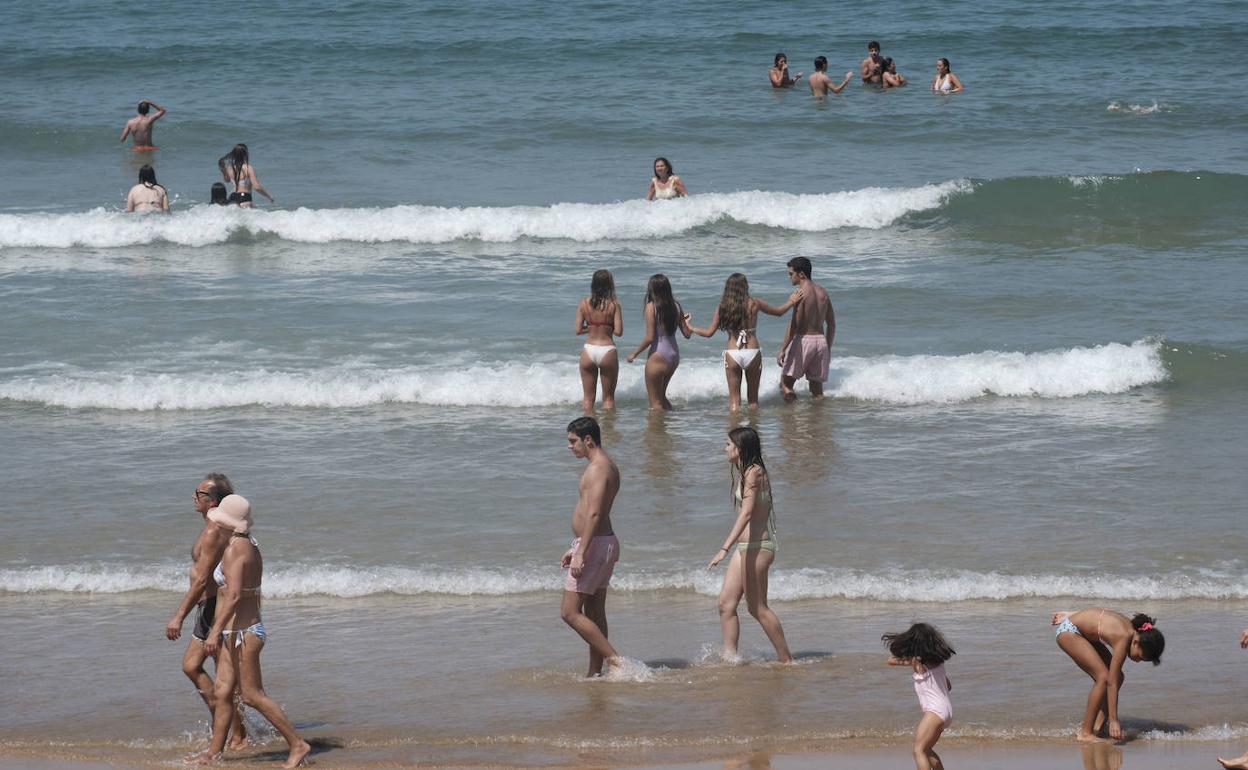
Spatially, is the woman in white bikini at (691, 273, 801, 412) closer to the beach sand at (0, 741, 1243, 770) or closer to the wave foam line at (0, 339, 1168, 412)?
the wave foam line at (0, 339, 1168, 412)

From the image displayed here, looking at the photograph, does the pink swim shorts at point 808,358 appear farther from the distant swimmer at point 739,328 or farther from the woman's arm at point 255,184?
the woman's arm at point 255,184

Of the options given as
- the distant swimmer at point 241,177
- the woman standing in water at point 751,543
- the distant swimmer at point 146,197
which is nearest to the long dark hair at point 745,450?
the woman standing in water at point 751,543

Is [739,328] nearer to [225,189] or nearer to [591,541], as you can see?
[591,541]

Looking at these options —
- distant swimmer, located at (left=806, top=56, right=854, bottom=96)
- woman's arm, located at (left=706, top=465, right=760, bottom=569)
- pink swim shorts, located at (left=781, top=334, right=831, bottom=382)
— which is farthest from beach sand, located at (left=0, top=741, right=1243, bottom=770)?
distant swimmer, located at (left=806, top=56, right=854, bottom=96)

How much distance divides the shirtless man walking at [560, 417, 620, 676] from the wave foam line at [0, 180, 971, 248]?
11749 mm

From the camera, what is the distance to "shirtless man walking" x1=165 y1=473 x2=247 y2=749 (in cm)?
736

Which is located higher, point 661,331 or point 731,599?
point 661,331

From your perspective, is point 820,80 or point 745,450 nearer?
point 745,450

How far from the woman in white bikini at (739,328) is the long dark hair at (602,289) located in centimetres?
84

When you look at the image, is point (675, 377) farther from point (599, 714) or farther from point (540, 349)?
point (599, 714)

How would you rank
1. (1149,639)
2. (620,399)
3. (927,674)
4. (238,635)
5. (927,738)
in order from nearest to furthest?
1. (927,738)
2. (927,674)
3. (1149,639)
4. (238,635)
5. (620,399)

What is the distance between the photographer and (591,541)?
8.19 m

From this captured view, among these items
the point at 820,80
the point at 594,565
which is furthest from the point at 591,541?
the point at 820,80

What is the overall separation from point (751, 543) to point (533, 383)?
20.3ft
